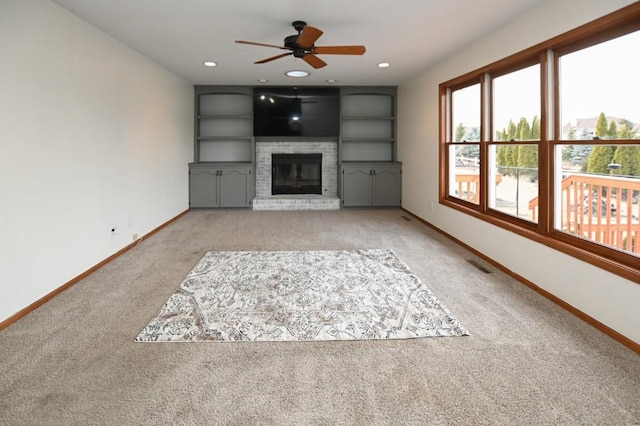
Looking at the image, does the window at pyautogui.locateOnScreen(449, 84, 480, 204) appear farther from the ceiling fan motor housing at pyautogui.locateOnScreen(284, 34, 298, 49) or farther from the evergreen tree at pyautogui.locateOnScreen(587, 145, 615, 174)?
the ceiling fan motor housing at pyautogui.locateOnScreen(284, 34, 298, 49)

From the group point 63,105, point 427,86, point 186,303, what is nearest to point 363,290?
point 186,303

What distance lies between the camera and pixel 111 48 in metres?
4.48

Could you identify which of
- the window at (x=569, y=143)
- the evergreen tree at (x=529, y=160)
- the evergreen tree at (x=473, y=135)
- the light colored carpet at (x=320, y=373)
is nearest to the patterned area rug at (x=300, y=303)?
the light colored carpet at (x=320, y=373)

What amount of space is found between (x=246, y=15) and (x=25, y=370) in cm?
331

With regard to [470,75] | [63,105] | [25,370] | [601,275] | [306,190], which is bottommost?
[25,370]

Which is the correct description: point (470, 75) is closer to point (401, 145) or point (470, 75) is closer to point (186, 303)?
point (401, 145)

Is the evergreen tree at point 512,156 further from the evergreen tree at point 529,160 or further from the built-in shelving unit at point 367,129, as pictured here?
the built-in shelving unit at point 367,129

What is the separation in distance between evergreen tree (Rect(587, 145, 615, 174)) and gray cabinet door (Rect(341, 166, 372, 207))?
5.30 metres

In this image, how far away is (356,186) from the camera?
8.31 m

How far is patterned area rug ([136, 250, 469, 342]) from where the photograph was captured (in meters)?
2.71

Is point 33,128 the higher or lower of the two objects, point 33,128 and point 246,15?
the lower

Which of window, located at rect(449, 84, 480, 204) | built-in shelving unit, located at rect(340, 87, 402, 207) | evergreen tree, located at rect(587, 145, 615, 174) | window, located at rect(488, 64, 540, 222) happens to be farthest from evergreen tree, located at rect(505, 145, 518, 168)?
built-in shelving unit, located at rect(340, 87, 402, 207)

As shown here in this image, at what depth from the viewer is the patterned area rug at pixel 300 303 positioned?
107 inches

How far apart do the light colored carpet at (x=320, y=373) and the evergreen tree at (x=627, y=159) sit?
110 centimetres
